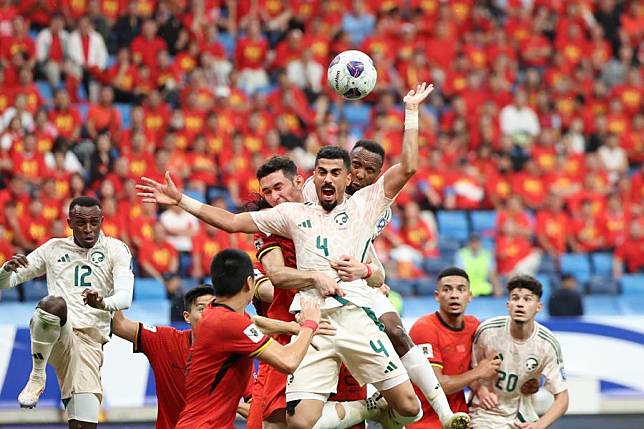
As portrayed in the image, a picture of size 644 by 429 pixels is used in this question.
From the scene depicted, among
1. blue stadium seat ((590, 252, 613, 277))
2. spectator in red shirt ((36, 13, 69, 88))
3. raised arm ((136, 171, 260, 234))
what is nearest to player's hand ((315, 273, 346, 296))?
raised arm ((136, 171, 260, 234))

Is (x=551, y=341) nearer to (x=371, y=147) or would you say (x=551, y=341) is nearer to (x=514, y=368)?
(x=514, y=368)

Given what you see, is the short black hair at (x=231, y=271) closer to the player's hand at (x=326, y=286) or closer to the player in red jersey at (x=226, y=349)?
→ the player in red jersey at (x=226, y=349)

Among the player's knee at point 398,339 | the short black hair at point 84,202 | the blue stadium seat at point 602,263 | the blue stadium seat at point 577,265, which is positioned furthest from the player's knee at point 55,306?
the blue stadium seat at point 602,263

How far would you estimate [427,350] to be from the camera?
9438 millimetres

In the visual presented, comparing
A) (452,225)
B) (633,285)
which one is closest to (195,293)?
(452,225)

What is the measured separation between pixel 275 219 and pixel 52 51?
9.77m

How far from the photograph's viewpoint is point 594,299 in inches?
612

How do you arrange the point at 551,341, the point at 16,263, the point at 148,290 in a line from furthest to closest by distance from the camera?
the point at 148,290, the point at 551,341, the point at 16,263

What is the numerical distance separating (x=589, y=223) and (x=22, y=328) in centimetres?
849

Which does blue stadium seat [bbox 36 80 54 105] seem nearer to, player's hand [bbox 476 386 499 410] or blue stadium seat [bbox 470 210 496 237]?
blue stadium seat [bbox 470 210 496 237]

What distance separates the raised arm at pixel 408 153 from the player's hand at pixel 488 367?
5.73 feet

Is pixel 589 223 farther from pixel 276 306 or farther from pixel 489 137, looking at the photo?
pixel 276 306

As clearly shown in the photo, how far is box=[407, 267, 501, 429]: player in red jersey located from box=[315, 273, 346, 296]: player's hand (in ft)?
5.12

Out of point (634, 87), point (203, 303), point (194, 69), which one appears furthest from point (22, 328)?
point (634, 87)
